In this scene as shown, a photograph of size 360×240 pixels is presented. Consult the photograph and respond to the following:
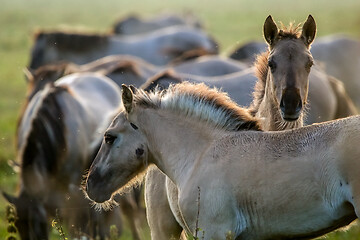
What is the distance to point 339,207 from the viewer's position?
3881mm

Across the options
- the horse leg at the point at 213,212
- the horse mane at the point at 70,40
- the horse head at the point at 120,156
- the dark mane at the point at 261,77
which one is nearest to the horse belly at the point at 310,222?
the horse leg at the point at 213,212

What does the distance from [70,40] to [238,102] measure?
934 cm

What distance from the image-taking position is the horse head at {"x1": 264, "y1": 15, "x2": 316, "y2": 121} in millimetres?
5129

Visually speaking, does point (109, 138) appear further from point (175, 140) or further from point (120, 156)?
point (175, 140)

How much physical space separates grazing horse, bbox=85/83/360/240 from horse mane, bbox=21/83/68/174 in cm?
295

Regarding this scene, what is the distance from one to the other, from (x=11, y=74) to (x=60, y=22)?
17.2 m

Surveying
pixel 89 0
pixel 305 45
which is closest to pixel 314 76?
pixel 305 45

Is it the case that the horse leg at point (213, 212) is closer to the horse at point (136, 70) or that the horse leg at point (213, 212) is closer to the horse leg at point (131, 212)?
the horse leg at point (131, 212)

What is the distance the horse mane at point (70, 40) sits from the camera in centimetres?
1652

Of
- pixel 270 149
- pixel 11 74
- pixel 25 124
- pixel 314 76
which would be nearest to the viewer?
pixel 270 149

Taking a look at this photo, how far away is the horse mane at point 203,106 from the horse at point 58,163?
8.85ft

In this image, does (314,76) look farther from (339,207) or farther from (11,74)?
(11,74)

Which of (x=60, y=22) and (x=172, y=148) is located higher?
(x=172, y=148)

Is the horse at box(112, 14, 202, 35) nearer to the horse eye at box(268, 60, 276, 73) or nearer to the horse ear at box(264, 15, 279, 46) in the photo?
the horse ear at box(264, 15, 279, 46)
